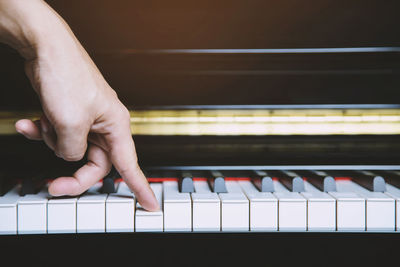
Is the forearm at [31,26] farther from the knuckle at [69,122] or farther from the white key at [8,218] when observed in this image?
the white key at [8,218]

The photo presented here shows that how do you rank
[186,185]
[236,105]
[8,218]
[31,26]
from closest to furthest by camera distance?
1. [31,26]
2. [8,218]
3. [186,185]
4. [236,105]

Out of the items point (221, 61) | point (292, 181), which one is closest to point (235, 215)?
point (292, 181)

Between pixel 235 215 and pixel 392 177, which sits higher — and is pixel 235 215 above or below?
below

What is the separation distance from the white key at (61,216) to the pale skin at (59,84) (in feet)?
0.11

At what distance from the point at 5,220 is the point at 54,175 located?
0.66ft

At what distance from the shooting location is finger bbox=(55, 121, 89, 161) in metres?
0.73

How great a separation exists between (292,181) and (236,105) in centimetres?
31

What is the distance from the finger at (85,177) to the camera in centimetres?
82

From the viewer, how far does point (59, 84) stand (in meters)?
0.72

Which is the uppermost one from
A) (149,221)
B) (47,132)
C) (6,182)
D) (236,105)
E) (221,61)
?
(221,61)

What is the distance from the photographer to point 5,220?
2.68ft

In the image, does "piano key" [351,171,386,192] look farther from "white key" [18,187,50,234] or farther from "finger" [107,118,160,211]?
"white key" [18,187,50,234]

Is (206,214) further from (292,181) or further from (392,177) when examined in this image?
(392,177)

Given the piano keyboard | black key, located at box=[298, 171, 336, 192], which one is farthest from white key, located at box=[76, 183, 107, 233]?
black key, located at box=[298, 171, 336, 192]
